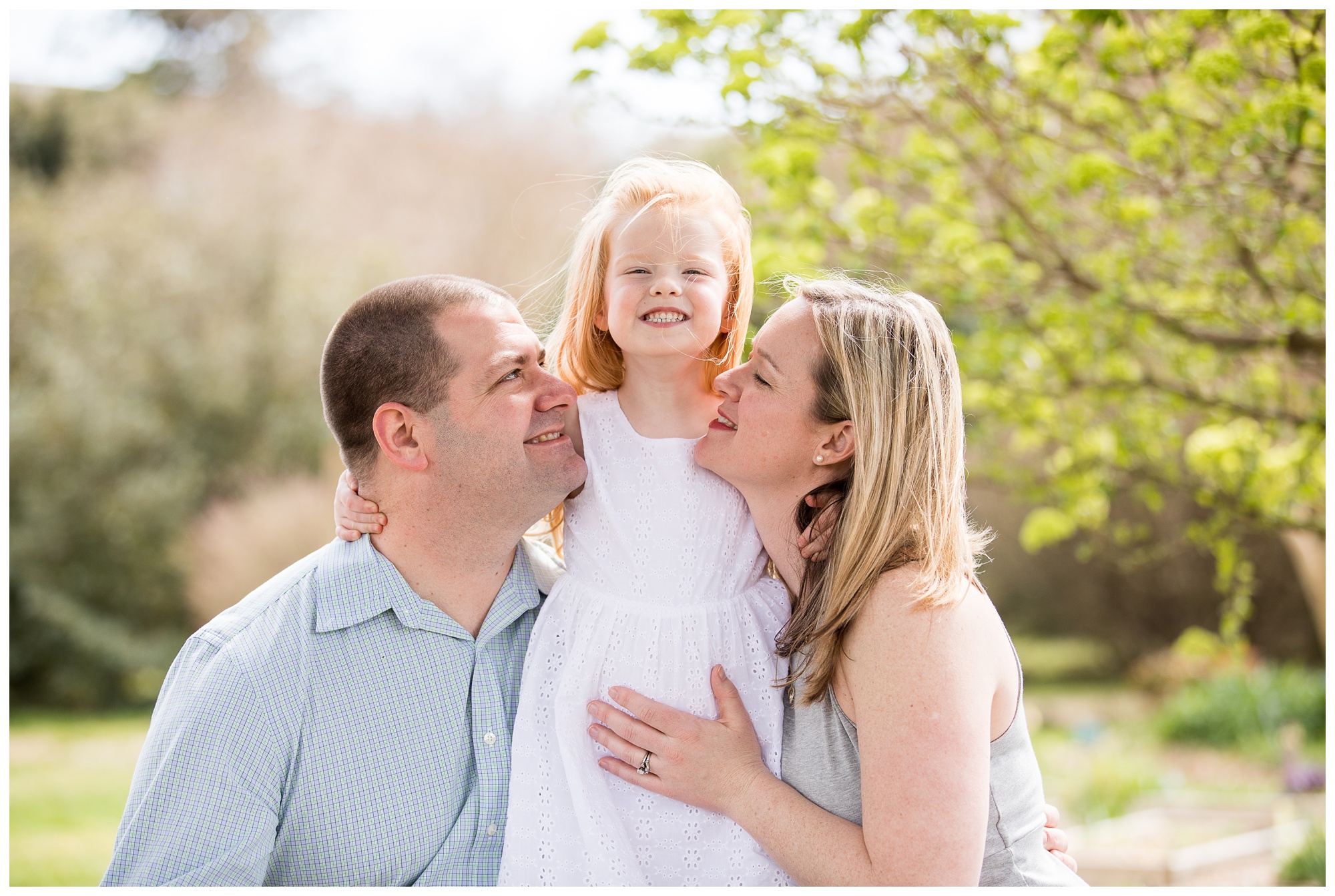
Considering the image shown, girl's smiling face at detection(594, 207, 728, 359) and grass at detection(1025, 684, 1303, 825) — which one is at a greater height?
girl's smiling face at detection(594, 207, 728, 359)

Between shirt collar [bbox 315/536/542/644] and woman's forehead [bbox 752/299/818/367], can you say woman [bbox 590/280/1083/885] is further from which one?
shirt collar [bbox 315/536/542/644]

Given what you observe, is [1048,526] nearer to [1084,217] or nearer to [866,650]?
[1084,217]

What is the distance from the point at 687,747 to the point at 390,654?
72 centimetres

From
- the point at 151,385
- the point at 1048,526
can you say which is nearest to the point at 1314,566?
the point at 1048,526

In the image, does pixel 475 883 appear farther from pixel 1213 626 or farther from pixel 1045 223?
pixel 1213 626

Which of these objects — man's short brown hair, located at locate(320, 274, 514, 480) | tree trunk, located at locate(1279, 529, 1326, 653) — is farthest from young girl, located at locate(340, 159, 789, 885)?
tree trunk, located at locate(1279, 529, 1326, 653)

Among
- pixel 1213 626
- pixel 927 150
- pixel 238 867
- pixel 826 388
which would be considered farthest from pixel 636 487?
pixel 1213 626

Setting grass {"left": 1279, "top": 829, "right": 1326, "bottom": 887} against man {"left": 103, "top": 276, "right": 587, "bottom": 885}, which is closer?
man {"left": 103, "top": 276, "right": 587, "bottom": 885}

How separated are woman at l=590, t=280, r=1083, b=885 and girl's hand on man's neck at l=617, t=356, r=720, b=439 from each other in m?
0.25

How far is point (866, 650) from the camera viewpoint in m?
2.21

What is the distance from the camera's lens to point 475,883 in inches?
96.3

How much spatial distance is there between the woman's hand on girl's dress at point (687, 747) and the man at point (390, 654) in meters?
0.27

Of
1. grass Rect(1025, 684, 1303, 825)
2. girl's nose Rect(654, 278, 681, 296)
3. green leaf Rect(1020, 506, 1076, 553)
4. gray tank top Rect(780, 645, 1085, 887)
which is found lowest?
grass Rect(1025, 684, 1303, 825)

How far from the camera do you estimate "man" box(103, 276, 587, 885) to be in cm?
229
